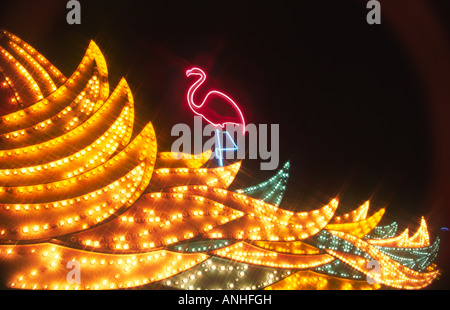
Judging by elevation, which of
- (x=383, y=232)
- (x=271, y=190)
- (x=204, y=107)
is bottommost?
(x=383, y=232)

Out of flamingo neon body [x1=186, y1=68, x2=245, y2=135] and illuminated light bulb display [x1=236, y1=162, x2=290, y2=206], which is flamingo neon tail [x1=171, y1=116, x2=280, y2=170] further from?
illuminated light bulb display [x1=236, y1=162, x2=290, y2=206]

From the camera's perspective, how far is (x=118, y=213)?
143 inches

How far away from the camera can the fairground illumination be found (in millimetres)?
3281

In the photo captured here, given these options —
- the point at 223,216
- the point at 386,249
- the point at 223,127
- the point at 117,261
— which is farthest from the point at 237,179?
the point at 386,249

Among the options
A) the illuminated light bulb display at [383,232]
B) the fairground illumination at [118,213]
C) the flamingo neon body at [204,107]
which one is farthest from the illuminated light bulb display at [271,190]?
the illuminated light bulb display at [383,232]

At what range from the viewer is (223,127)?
19.0ft

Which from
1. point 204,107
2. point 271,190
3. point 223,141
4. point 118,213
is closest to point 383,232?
point 271,190

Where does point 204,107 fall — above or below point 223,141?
above

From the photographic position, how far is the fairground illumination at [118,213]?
129 inches

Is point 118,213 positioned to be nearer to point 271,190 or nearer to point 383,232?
point 271,190

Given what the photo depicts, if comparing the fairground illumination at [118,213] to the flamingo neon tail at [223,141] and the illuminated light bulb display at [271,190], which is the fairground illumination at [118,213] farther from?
the illuminated light bulb display at [271,190]

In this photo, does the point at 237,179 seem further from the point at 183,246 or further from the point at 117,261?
the point at 117,261

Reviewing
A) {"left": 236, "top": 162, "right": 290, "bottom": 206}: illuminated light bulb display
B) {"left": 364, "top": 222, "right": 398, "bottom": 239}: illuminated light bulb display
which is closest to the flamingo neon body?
{"left": 236, "top": 162, "right": 290, "bottom": 206}: illuminated light bulb display
